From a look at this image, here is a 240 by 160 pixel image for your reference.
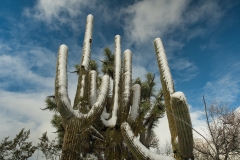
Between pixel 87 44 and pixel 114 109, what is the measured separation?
1.84 metres

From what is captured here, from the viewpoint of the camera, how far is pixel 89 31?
546 cm

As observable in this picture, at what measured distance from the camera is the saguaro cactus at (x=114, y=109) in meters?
2.72

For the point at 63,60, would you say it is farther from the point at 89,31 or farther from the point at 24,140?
the point at 24,140

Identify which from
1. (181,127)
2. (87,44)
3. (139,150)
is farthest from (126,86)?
(181,127)

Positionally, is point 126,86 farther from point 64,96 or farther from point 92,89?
point 64,96

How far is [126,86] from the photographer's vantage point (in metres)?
4.69

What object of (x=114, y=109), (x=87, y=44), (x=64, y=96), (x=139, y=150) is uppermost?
(x=87, y=44)

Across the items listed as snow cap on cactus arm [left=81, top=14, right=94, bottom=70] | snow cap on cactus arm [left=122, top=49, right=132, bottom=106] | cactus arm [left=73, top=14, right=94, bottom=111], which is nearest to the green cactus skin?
snow cap on cactus arm [left=122, top=49, right=132, bottom=106]

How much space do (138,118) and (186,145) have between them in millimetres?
1962

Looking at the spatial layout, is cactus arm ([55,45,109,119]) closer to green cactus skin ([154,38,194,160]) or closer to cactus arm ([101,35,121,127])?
cactus arm ([101,35,121,127])

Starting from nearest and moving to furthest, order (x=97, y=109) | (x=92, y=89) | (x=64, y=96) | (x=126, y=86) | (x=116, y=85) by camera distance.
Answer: (x=64, y=96), (x=97, y=109), (x=92, y=89), (x=126, y=86), (x=116, y=85)

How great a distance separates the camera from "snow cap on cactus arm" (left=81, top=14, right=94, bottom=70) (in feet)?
15.5

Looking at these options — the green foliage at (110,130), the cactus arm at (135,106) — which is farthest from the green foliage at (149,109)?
the cactus arm at (135,106)

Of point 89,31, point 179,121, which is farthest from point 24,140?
point 179,121
